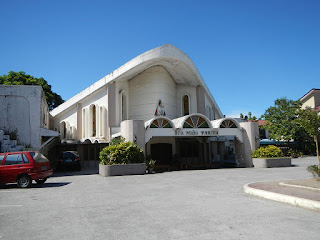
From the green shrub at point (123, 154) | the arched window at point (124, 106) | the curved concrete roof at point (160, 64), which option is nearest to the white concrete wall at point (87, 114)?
the curved concrete roof at point (160, 64)

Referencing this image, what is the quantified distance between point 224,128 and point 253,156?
2.88 metres

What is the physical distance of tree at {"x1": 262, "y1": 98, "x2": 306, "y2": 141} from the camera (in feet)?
98.2

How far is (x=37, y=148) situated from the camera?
16609 millimetres

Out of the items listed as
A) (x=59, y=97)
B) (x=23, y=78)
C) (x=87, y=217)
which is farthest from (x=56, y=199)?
(x=59, y=97)

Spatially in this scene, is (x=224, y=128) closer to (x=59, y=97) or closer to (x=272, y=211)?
(x=272, y=211)

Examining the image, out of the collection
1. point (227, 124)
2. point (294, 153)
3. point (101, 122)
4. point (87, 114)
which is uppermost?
point (87, 114)

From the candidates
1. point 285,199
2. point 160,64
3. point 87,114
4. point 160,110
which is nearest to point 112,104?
point 87,114

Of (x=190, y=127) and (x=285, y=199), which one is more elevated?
(x=190, y=127)

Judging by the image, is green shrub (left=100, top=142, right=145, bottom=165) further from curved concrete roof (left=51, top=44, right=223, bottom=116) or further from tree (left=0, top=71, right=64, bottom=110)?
tree (left=0, top=71, right=64, bottom=110)

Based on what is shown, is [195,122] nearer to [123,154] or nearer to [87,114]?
[123,154]

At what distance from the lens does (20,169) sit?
10422 mm

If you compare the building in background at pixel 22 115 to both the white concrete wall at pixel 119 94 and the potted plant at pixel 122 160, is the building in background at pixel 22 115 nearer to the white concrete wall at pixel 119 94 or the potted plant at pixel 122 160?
the potted plant at pixel 122 160

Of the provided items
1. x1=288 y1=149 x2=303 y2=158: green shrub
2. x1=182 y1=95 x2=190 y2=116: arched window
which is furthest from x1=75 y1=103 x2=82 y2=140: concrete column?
x1=288 y1=149 x2=303 y2=158: green shrub

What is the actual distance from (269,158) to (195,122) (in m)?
5.53
